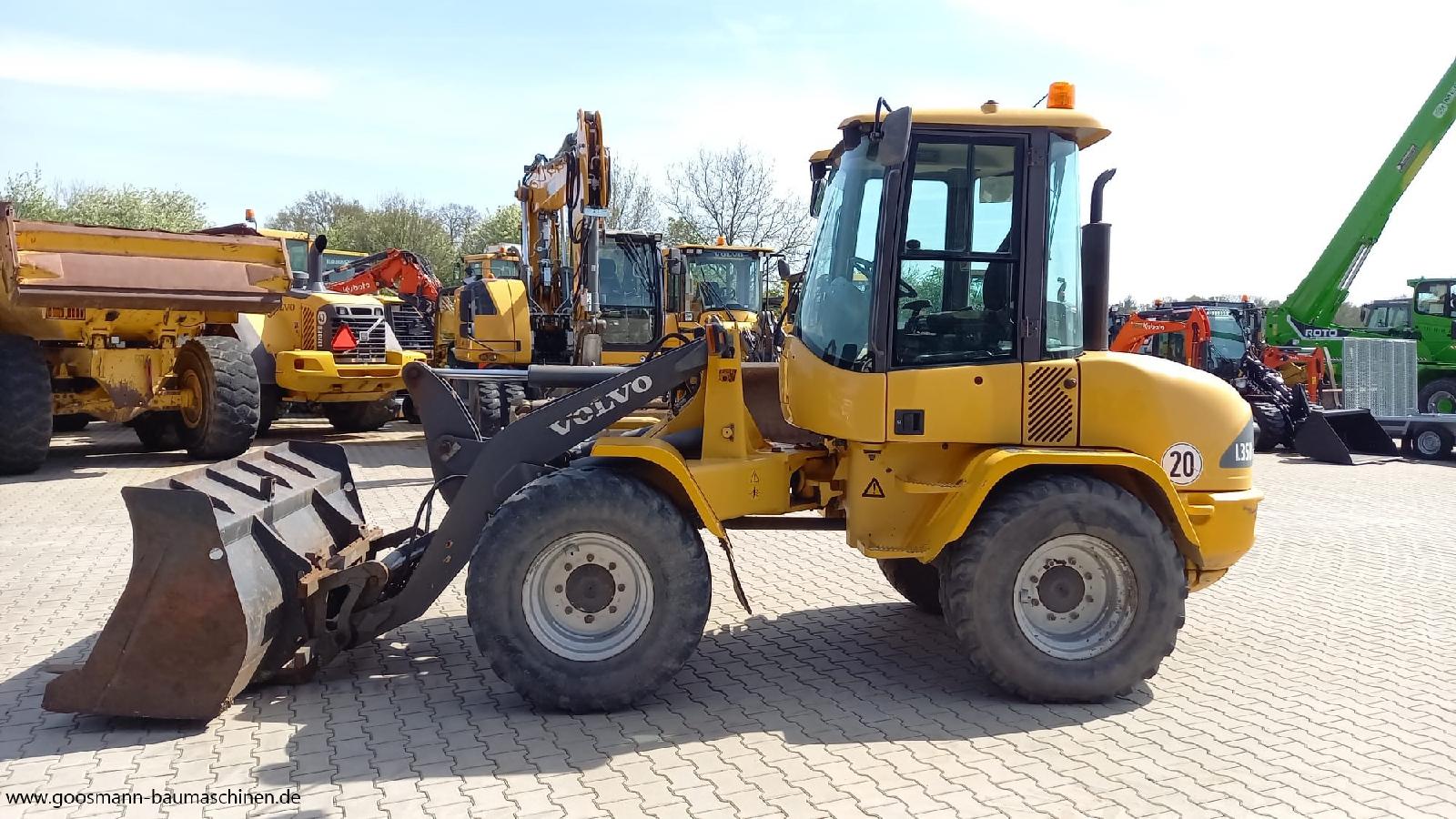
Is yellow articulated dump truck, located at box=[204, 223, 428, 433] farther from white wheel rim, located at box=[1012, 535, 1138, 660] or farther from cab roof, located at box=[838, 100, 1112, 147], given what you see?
white wheel rim, located at box=[1012, 535, 1138, 660]

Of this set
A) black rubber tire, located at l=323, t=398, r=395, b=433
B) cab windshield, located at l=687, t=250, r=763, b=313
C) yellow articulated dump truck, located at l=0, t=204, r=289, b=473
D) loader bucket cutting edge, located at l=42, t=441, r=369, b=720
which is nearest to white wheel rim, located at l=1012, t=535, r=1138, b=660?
loader bucket cutting edge, located at l=42, t=441, r=369, b=720

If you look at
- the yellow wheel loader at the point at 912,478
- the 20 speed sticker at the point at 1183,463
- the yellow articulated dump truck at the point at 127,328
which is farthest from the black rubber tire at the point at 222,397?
the 20 speed sticker at the point at 1183,463

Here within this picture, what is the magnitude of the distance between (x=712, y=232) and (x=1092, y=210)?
30.1 metres

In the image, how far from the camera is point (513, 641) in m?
4.59

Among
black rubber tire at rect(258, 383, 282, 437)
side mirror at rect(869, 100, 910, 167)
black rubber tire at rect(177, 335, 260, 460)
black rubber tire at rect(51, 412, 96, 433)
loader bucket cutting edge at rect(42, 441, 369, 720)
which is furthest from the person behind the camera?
black rubber tire at rect(51, 412, 96, 433)

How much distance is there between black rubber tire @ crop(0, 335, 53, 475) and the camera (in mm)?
11016

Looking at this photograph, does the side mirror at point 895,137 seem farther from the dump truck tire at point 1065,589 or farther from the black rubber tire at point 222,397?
the black rubber tire at point 222,397

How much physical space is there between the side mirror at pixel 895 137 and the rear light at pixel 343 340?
38.4 feet

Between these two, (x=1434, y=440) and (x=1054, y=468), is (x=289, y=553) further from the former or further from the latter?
(x=1434, y=440)

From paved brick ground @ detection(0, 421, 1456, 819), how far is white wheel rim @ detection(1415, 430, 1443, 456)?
10.7 meters

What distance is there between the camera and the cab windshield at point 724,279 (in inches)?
643

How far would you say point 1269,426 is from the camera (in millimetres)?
15781

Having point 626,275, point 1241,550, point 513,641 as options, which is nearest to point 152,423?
point 626,275

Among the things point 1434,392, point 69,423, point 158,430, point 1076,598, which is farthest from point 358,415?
point 1434,392
